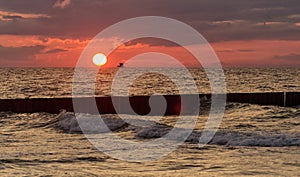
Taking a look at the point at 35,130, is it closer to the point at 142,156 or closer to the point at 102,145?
the point at 102,145

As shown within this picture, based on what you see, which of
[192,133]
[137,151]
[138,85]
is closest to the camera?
[137,151]

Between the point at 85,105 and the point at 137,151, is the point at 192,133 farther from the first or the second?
the point at 85,105

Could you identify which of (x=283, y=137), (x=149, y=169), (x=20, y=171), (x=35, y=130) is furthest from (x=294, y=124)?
(x=20, y=171)

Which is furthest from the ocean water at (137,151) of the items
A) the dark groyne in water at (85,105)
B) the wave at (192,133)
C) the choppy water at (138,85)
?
the choppy water at (138,85)

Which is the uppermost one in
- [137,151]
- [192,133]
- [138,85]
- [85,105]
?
[138,85]

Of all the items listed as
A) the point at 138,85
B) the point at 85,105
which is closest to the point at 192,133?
the point at 85,105

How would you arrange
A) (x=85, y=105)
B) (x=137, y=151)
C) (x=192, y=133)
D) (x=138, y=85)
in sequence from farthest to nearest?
(x=138, y=85) < (x=85, y=105) < (x=192, y=133) < (x=137, y=151)

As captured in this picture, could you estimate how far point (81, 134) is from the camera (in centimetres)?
2311

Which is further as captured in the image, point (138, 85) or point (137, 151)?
point (138, 85)

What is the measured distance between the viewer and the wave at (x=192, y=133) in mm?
19312

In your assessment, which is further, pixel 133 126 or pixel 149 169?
pixel 133 126

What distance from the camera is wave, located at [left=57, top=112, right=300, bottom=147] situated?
1931cm

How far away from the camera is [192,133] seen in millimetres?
22344

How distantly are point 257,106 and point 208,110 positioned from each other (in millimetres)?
3239
